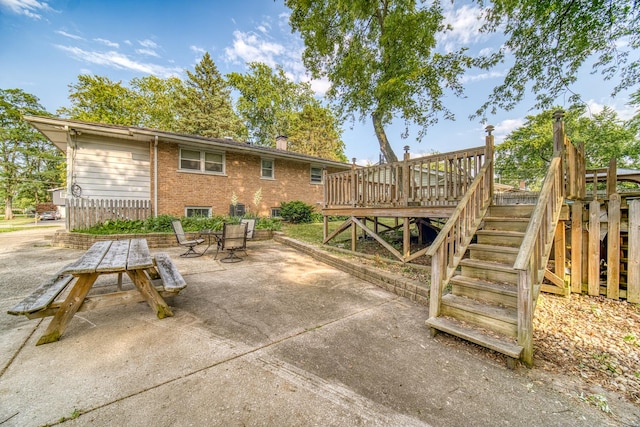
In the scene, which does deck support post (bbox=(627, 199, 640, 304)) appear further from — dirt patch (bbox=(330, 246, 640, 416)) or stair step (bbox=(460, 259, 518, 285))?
stair step (bbox=(460, 259, 518, 285))

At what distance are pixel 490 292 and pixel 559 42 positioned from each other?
29.1 ft

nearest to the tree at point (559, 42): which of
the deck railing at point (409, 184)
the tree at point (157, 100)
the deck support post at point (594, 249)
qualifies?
the deck railing at point (409, 184)

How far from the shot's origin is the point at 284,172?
44.9 ft

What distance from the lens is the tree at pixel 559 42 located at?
6.21m

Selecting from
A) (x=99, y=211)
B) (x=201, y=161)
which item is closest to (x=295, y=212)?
(x=201, y=161)

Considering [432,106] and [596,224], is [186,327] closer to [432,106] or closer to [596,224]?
[596,224]

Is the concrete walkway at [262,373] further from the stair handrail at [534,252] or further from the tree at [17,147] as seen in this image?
the tree at [17,147]

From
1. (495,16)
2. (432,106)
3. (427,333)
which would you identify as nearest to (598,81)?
(495,16)

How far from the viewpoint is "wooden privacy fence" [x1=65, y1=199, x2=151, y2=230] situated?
8070 millimetres

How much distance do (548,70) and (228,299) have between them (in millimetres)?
11484

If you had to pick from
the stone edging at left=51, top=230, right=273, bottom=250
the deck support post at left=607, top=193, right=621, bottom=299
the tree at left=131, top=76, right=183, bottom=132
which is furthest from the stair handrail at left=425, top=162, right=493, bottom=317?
the tree at left=131, top=76, right=183, bottom=132

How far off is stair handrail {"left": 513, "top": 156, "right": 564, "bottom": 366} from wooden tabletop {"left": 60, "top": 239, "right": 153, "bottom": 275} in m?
3.87

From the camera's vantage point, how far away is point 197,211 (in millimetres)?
11070

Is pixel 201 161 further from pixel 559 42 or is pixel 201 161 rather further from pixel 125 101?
pixel 125 101
